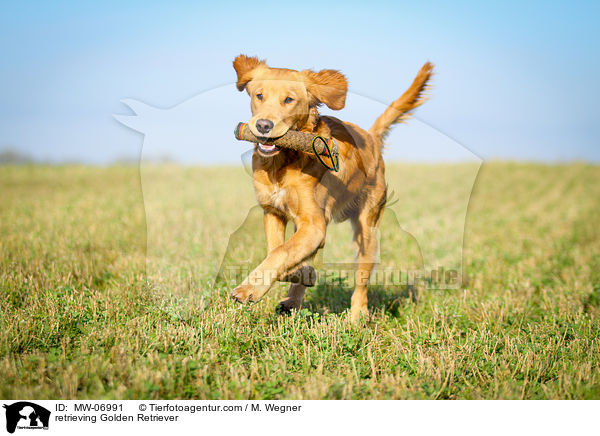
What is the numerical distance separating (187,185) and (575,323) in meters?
10.5

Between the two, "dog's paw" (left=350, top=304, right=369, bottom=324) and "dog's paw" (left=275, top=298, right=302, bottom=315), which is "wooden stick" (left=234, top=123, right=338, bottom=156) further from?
"dog's paw" (left=350, top=304, right=369, bottom=324)

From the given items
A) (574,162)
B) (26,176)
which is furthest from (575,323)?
(574,162)

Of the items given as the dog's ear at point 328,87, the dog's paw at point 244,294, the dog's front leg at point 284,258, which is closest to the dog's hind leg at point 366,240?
the dog's front leg at point 284,258

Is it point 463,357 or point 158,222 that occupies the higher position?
point 158,222

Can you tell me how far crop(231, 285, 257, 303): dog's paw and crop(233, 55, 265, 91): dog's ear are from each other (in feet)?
5.13

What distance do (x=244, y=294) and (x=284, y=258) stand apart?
367mm

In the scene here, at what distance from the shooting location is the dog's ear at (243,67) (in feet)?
12.5

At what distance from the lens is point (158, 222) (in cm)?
757

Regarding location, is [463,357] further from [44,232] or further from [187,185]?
[187,185]

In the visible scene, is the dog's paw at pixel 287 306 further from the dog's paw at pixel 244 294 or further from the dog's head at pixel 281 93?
the dog's head at pixel 281 93
